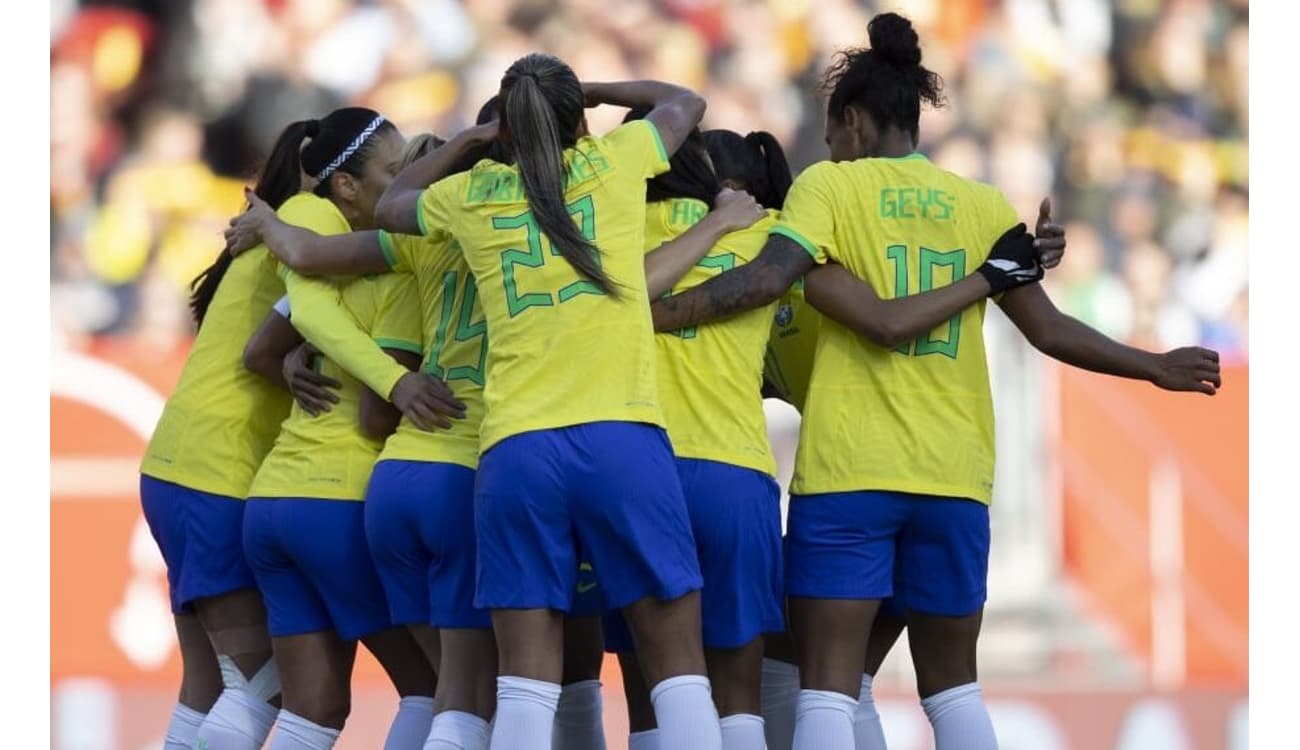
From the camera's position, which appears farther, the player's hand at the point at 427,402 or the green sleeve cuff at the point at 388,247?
the green sleeve cuff at the point at 388,247

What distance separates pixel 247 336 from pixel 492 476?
1.33m

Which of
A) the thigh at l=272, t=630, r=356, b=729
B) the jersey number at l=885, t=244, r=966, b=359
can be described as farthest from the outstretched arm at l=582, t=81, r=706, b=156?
the thigh at l=272, t=630, r=356, b=729

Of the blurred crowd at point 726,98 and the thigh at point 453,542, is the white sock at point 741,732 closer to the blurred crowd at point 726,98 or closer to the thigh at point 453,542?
the thigh at point 453,542

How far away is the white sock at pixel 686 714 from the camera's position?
11.7ft

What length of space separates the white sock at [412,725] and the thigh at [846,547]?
0.92 metres

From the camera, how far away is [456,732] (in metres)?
3.91

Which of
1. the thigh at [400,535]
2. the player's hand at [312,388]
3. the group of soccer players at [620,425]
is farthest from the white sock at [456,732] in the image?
the player's hand at [312,388]

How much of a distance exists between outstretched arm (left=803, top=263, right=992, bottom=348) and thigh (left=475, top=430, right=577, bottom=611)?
80 centimetres

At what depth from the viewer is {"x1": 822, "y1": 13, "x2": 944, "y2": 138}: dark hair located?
13.6 ft

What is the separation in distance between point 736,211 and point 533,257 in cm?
63

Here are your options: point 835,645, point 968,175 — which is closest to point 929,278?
point 835,645

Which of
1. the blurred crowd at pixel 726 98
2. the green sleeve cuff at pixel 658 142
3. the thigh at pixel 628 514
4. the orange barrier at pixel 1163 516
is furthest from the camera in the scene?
the blurred crowd at pixel 726 98

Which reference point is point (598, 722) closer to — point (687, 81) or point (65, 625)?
point (65, 625)

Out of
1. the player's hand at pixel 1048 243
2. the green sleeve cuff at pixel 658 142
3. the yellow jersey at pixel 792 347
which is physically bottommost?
the yellow jersey at pixel 792 347
